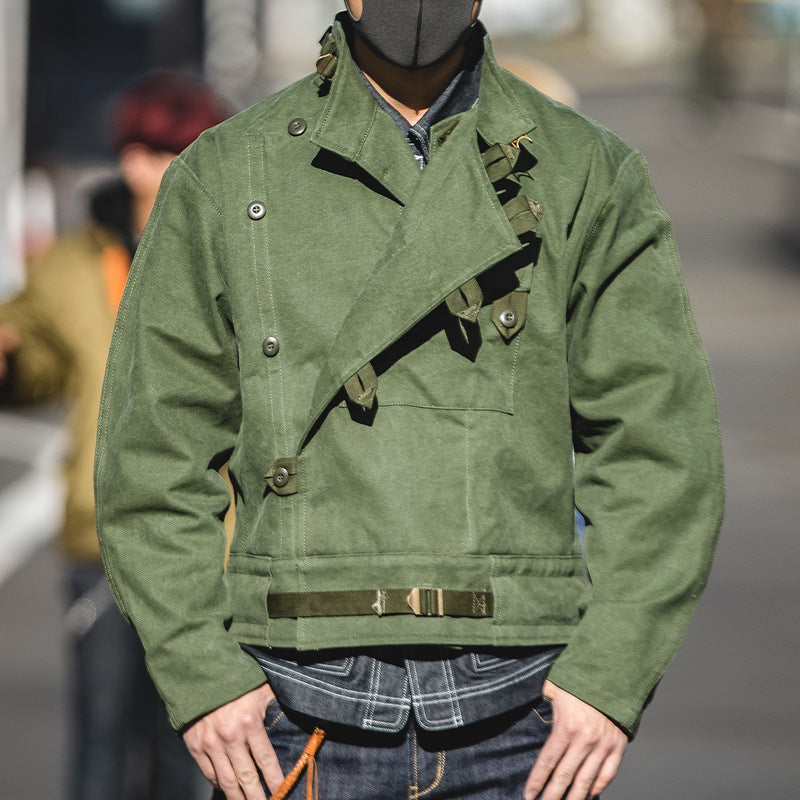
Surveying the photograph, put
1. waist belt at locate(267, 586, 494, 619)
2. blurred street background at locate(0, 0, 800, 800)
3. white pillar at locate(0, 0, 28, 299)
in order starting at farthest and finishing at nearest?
white pillar at locate(0, 0, 28, 299) → blurred street background at locate(0, 0, 800, 800) → waist belt at locate(267, 586, 494, 619)

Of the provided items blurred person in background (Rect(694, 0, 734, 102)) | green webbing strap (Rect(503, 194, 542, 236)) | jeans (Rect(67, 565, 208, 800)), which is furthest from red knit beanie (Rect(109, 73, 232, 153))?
blurred person in background (Rect(694, 0, 734, 102))

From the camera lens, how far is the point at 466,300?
7.61 feet

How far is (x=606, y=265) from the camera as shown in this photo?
240 cm

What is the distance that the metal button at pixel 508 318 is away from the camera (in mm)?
2334

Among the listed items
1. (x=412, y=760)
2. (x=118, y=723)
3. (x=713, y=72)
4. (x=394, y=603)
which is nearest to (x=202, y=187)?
(x=394, y=603)

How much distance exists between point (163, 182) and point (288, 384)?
0.41 m

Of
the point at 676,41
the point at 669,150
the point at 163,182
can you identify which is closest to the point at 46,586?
the point at 163,182

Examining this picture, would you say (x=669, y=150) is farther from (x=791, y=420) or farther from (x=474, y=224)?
(x=474, y=224)

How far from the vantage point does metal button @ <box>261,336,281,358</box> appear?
2.35 meters

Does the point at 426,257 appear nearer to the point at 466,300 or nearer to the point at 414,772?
the point at 466,300

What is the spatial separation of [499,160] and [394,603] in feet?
2.26

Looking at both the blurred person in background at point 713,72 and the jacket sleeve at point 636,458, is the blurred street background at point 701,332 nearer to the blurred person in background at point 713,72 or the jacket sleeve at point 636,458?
the blurred person in background at point 713,72

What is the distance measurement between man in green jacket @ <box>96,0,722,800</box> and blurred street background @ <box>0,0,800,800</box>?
8.36ft

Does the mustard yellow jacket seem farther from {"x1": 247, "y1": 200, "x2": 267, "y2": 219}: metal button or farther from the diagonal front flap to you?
the diagonal front flap
